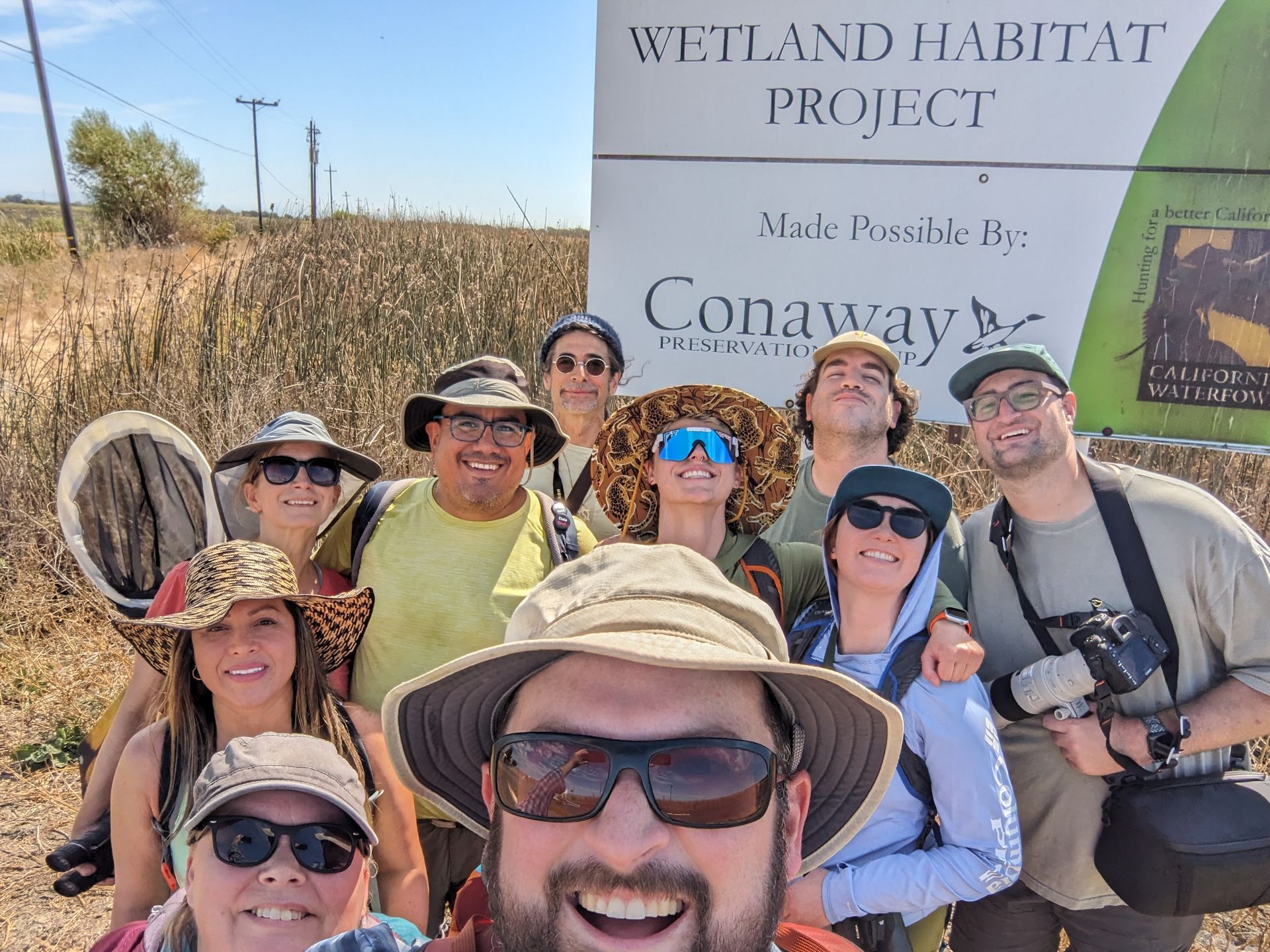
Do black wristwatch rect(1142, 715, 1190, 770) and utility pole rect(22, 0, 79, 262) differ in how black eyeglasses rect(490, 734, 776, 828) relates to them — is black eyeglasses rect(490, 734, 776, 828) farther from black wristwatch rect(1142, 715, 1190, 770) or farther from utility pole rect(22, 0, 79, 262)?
utility pole rect(22, 0, 79, 262)

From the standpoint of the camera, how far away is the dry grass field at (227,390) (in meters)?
3.41

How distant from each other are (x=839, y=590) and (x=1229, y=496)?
3.62m

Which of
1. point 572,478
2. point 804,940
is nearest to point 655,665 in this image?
point 804,940

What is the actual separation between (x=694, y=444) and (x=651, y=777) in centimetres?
126

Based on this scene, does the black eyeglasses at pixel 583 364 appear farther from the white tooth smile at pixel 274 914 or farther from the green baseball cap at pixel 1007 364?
the white tooth smile at pixel 274 914

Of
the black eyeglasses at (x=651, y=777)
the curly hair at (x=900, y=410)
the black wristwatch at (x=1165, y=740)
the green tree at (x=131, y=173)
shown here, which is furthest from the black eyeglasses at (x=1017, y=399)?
the green tree at (x=131, y=173)

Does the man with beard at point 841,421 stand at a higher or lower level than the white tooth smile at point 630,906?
higher

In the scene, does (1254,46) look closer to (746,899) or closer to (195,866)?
(746,899)

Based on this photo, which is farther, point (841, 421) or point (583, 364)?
→ point (583, 364)

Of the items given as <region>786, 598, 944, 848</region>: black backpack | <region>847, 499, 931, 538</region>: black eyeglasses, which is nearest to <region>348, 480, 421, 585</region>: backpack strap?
<region>786, 598, 944, 848</region>: black backpack

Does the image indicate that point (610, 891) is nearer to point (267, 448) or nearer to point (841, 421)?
point (841, 421)

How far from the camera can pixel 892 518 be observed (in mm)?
1791

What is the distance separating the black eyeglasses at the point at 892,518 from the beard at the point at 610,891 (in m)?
0.97

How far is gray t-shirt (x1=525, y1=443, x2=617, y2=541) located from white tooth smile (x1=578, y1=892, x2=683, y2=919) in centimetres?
199
